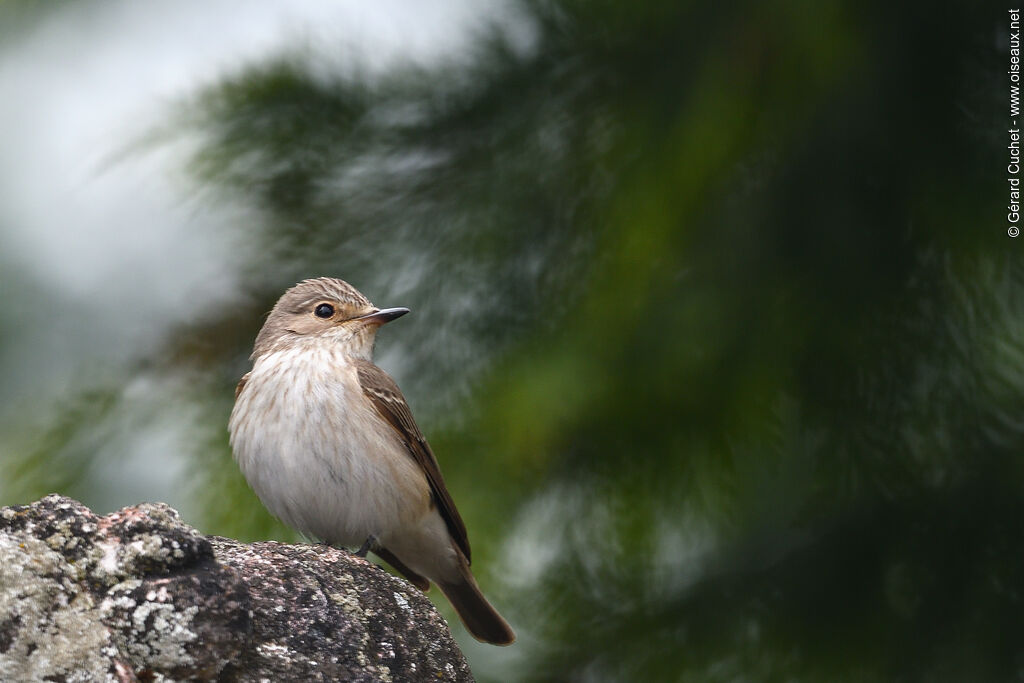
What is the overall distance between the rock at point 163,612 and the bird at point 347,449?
1.43 metres

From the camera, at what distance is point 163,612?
8.52 ft

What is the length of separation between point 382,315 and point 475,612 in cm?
120

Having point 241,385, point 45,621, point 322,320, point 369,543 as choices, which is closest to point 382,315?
point 241,385

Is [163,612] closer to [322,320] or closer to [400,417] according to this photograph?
[400,417]

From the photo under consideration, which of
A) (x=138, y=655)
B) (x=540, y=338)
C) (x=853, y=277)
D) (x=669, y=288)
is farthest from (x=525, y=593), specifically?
(x=138, y=655)

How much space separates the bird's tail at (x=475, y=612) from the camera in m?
4.73

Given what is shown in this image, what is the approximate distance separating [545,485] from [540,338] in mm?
463

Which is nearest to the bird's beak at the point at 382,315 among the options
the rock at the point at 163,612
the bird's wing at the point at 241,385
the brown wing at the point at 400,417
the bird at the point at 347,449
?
the bird at the point at 347,449

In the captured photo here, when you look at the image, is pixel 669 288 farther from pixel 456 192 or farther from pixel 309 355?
pixel 309 355

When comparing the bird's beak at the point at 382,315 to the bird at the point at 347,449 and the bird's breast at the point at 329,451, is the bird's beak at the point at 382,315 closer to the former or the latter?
the bird at the point at 347,449

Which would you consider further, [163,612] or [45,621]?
[163,612]

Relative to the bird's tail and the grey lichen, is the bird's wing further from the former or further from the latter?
the grey lichen

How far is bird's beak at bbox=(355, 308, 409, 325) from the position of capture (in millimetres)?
4348

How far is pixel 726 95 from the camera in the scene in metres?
3.85
